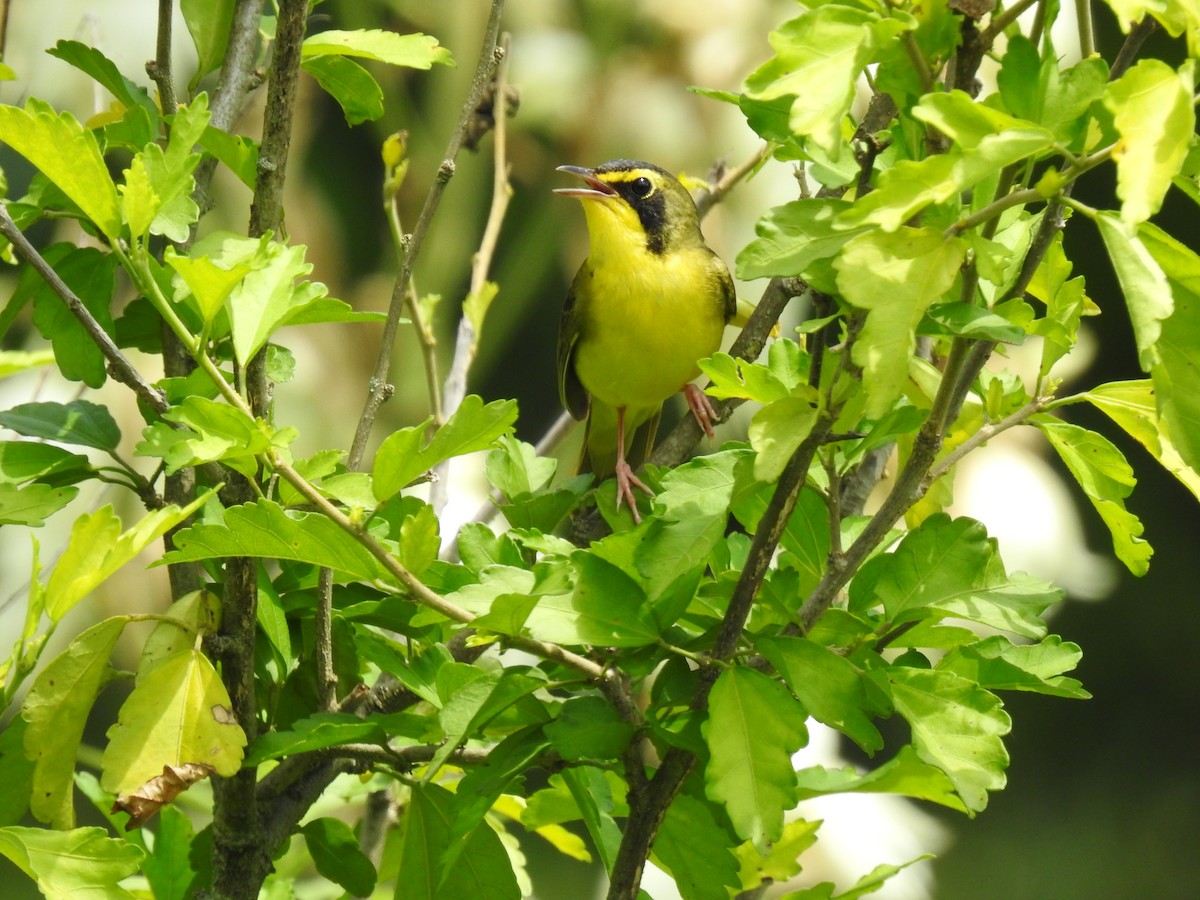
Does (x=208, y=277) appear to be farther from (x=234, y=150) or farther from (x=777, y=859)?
(x=777, y=859)

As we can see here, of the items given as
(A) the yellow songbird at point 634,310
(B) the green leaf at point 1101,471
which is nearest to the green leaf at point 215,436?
(B) the green leaf at point 1101,471

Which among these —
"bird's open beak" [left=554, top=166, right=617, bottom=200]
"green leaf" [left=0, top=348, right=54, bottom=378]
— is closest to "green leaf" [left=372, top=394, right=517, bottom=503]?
"green leaf" [left=0, top=348, right=54, bottom=378]

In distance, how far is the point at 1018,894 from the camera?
3.13m

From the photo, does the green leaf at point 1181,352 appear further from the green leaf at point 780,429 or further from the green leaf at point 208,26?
the green leaf at point 208,26

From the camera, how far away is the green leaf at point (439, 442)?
0.78m

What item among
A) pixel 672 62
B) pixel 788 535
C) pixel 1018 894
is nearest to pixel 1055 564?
pixel 1018 894

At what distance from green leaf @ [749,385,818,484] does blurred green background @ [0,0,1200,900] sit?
6.48 feet

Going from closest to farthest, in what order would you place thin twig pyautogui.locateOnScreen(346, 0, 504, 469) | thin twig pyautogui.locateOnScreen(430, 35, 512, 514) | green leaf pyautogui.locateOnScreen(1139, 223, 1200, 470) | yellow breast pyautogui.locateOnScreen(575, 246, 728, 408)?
green leaf pyautogui.locateOnScreen(1139, 223, 1200, 470), thin twig pyautogui.locateOnScreen(346, 0, 504, 469), thin twig pyautogui.locateOnScreen(430, 35, 512, 514), yellow breast pyautogui.locateOnScreen(575, 246, 728, 408)

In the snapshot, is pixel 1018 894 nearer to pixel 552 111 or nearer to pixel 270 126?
pixel 552 111

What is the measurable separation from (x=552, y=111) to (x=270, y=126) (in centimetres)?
232

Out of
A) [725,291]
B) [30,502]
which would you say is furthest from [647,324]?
[30,502]

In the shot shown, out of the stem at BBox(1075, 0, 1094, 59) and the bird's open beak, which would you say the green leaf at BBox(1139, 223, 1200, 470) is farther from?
the bird's open beak

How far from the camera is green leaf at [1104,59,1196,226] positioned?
0.53m

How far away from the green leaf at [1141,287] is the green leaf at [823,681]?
0.89 feet
